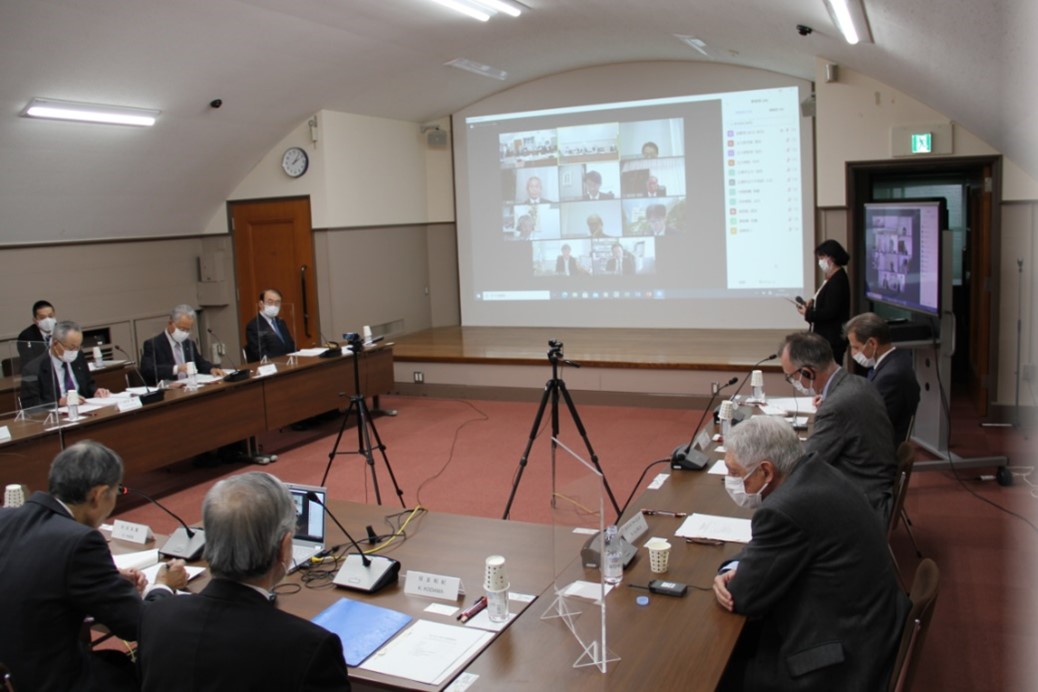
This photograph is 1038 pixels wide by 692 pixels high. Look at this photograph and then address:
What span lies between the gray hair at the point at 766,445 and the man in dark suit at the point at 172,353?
451 cm

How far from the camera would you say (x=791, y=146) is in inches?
333

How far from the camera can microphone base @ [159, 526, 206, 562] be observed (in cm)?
303

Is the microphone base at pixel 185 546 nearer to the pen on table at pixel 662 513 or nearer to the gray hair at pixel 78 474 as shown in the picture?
the gray hair at pixel 78 474

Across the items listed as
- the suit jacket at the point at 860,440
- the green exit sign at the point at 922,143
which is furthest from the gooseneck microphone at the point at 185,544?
the green exit sign at the point at 922,143

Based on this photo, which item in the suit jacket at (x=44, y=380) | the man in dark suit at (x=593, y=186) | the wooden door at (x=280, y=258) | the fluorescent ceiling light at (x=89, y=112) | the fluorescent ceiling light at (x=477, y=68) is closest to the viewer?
the suit jacket at (x=44, y=380)

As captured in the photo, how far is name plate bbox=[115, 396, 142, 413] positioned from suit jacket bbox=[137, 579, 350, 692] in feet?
12.0

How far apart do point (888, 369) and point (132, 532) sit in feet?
10.9

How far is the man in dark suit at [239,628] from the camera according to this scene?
1.75 m

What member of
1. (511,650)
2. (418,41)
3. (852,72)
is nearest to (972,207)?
(852,72)

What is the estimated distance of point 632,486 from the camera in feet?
17.6

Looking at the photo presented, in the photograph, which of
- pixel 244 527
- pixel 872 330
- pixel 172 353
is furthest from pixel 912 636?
pixel 172 353

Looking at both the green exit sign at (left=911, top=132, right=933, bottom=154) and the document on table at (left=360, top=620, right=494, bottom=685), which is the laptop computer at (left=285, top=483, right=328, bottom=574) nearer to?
the document on table at (left=360, top=620, right=494, bottom=685)

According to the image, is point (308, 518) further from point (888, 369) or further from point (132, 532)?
point (888, 369)

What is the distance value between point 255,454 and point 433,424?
151 cm
